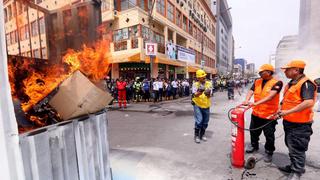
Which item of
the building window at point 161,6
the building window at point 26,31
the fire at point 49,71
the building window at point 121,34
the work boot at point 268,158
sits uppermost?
the building window at point 161,6

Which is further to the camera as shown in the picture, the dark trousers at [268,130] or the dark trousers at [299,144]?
the dark trousers at [268,130]

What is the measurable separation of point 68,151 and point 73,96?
545mm

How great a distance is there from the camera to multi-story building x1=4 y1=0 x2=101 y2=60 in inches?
116

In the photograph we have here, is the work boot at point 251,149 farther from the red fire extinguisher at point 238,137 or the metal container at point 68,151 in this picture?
the metal container at point 68,151

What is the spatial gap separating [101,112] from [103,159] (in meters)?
0.60

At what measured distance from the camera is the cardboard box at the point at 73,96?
2121 millimetres

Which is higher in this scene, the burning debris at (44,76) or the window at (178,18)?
the window at (178,18)

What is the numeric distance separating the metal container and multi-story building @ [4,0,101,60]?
132 centimetres

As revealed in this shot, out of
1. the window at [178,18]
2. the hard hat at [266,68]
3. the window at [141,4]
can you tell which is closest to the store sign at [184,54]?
the window at [178,18]

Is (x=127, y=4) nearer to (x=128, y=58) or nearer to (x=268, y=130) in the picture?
(x=128, y=58)

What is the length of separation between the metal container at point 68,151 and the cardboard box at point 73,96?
4.9 inches

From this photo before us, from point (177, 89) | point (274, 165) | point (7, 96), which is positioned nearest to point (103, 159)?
point (7, 96)

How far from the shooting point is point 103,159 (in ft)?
8.61

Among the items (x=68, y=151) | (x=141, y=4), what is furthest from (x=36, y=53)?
(x=141, y=4)
